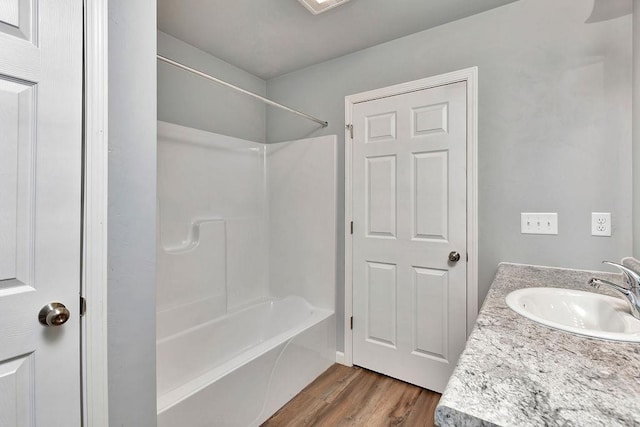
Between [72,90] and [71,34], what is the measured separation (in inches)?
6.8

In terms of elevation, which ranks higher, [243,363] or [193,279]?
[193,279]

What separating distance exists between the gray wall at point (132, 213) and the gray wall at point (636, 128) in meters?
2.17

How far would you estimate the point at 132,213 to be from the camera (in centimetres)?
106

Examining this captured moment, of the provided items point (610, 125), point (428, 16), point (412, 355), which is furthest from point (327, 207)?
point (610, 125)

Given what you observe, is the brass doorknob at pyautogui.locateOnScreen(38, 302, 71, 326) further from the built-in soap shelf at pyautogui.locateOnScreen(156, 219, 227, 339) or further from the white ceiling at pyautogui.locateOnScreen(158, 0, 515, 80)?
the white ceiling at pyautogui.locateOnScreen(158, 0, 515, 80)

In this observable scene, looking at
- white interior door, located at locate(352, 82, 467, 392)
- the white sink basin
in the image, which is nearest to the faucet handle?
the white sink basin

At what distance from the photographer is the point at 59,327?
90cm

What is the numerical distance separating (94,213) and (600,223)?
230 centimetres

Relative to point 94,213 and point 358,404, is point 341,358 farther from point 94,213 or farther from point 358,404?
point 94,213

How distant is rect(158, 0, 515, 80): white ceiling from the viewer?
1823mm

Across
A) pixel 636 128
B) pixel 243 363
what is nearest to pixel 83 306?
pixel 243 363

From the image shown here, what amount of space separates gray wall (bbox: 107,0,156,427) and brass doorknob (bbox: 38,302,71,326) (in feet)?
0.42

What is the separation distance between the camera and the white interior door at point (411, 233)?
195cm

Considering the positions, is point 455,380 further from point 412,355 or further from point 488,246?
point 412,355
